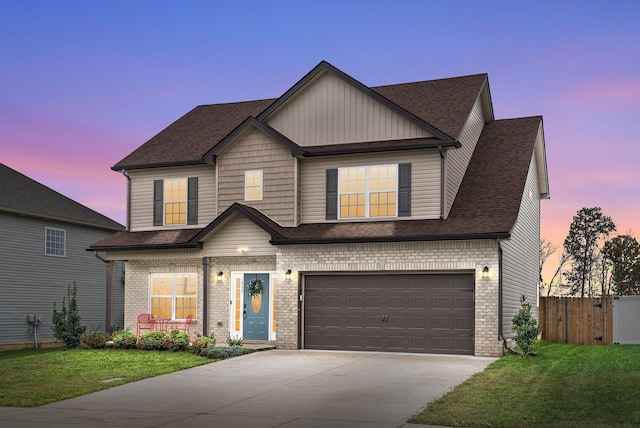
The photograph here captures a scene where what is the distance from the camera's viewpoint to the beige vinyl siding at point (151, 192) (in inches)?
1078

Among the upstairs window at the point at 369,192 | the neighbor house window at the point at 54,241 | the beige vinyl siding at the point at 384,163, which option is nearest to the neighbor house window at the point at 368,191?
the upstairs window at the point at 369,192

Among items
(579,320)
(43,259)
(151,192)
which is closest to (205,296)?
(151,192)

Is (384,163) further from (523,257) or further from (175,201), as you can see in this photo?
(175,201)

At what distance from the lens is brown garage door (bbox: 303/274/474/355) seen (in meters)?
22.8

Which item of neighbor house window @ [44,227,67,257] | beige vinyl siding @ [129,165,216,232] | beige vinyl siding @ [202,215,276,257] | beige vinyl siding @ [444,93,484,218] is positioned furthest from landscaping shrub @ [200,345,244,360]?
neighbor house window @ [44,227,67,257]

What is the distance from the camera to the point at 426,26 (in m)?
25.0

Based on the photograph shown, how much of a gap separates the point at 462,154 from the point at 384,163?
9.76 ft

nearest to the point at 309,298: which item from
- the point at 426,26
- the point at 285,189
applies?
the point at 285,189

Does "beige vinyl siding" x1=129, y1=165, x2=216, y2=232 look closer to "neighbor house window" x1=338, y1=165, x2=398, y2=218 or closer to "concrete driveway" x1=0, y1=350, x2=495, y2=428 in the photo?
"neighbor house window" x1=338, y1=165, x2=398, y2=218

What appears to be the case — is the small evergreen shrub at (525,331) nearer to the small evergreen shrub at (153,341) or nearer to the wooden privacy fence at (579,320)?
the wooden privacy fence at (579,320)

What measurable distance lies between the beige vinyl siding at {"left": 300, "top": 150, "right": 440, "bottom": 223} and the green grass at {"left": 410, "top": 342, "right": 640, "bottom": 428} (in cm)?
529

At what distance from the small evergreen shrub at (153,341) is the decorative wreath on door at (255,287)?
3.19 m

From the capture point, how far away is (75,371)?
1988 centimetres

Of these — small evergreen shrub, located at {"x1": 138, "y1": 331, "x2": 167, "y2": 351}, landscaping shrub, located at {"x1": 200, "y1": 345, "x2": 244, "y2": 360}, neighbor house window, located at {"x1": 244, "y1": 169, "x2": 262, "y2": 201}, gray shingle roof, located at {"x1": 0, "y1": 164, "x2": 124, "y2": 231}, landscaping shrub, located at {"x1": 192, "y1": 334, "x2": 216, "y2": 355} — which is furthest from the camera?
gray shingle roof, located at {"x1": 0, "y1": 164, "x2": 124, "y2": 231}
